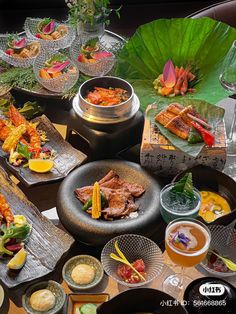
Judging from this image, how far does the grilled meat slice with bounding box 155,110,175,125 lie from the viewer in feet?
7.23

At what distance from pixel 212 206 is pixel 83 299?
68 centimetres

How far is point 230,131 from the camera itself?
236 cm

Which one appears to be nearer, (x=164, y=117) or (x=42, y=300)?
(x=42, y=300)

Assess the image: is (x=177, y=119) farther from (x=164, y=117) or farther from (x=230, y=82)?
(x=230, y=82)

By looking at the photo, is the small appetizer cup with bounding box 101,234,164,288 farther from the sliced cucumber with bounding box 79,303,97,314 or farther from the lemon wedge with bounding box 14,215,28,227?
the lemon wedge with bounding box 14,215,28,227

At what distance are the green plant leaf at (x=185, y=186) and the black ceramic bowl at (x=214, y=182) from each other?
3.8 inches

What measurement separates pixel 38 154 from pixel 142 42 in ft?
2.85

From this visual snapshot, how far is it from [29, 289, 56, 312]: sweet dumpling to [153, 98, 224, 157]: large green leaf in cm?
84

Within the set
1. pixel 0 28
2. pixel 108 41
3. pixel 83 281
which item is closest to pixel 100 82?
pixel 108 41

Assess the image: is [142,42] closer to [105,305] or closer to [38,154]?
[38,154]

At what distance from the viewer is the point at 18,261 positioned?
184cm

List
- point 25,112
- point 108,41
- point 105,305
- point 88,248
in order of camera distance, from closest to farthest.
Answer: point 105,305
point 88,248
point 25,112
point 108,41

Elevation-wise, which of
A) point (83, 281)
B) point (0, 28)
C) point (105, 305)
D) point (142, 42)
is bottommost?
point (0, 28)

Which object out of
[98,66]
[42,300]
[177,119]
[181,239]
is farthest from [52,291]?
[98,66]
